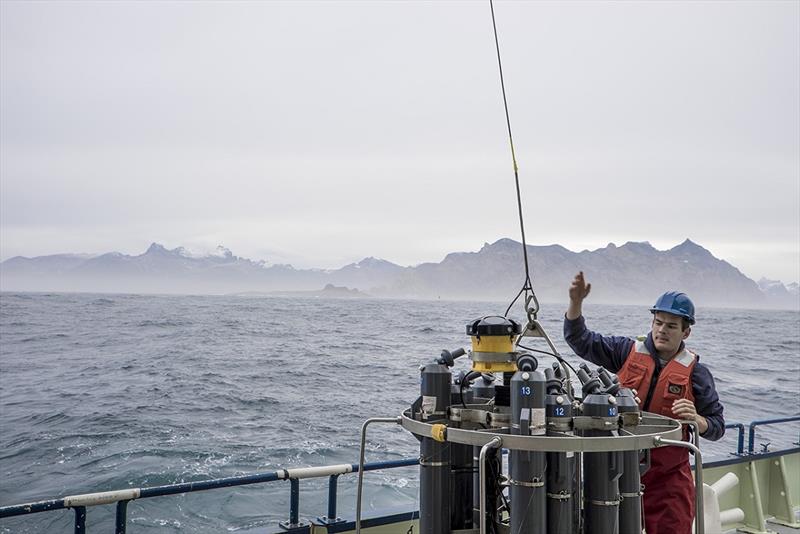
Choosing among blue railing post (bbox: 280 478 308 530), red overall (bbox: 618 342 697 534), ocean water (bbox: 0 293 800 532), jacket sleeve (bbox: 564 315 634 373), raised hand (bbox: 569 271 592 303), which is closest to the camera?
raised hand (bbox: 569 271 592 303)

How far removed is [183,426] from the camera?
16531 mm

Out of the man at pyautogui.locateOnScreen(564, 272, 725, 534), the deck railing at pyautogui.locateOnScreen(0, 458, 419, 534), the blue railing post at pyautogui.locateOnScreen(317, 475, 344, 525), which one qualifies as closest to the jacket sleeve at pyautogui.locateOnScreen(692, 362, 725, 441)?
the man at pyautogui.locateOnScreen(564, 272, 725, 534)

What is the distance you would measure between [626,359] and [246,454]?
11618mm

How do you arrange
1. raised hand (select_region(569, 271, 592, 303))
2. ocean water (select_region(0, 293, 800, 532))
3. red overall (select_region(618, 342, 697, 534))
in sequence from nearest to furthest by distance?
raised hand (select_region(569, 271, 592, 303))
red overall (select_region(618, 342, 697, 534))
ocean water (select_region(0, 293, 800, 532))

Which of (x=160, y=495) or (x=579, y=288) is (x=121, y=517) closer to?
(x=160, y=495)

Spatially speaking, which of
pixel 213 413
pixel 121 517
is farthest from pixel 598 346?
pixel 213 413

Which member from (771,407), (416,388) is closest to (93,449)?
(416,388)

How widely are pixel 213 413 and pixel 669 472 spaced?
16.5m

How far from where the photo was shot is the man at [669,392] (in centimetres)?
330

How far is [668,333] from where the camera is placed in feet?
11.1

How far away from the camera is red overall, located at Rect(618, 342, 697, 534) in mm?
3303

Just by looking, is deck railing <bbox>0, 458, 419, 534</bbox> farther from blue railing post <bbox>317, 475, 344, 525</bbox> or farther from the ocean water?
the ocean water

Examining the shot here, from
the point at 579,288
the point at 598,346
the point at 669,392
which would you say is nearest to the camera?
the point at 579,288

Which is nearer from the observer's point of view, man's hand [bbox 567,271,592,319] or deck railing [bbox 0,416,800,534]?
deck railing [bbox 0,416,800,534]
